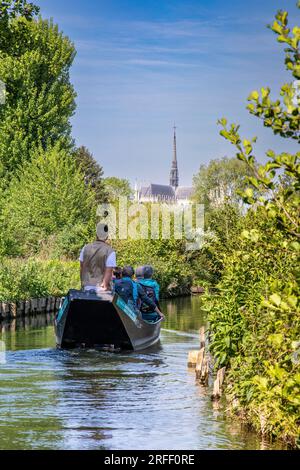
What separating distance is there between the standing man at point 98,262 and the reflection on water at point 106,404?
1.56 m

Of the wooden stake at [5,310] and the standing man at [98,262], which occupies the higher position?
the standing man at [98,262]

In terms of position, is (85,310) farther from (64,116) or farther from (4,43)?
(64,116)

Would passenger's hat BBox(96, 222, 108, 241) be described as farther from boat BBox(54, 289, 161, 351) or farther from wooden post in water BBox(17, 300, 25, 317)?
wooden post in water BBox(17, 300, 25, 317)

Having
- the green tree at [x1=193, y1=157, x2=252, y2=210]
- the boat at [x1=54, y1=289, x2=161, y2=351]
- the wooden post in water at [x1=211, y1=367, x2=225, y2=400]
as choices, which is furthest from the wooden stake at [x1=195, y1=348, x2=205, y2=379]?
the green tree at [x1=193, y1=157, x2=252, y2=210]

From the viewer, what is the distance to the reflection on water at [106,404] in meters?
13.4

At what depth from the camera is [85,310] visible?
70.6ft

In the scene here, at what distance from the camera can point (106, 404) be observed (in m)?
16.1

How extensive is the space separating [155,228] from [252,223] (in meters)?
37.6

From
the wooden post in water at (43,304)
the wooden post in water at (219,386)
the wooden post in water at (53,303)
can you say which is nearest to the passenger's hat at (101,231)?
the wooden post in water at (219,386)

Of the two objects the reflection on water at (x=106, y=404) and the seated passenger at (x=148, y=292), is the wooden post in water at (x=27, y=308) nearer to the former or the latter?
the seated passenger at (x=148, y=292)

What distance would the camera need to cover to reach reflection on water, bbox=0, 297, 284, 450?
13.4m

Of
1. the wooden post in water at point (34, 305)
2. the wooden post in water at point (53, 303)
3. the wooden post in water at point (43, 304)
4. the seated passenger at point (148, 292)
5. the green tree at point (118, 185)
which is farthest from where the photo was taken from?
the green tree at point (118, 185)

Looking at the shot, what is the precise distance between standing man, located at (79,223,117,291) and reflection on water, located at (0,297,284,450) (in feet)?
5.13
